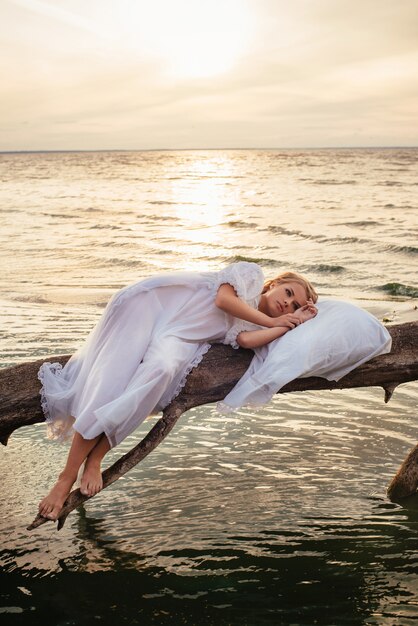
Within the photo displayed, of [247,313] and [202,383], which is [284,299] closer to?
[247,313]

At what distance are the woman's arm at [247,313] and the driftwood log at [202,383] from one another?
8.5 inches

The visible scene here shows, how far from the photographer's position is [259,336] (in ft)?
14.9

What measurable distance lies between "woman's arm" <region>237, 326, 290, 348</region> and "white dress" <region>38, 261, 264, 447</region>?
4.4 inches

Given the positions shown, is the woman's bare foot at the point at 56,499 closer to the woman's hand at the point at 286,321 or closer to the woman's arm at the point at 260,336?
the woman's arm at the point at 260,336

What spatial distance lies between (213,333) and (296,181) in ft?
167

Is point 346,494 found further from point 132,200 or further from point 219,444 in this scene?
point 132,200

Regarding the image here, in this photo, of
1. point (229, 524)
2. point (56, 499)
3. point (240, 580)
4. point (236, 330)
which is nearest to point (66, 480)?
point (56, 499)

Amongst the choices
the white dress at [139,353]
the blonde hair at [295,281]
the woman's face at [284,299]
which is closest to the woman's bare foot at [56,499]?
the white dress at [139,353]

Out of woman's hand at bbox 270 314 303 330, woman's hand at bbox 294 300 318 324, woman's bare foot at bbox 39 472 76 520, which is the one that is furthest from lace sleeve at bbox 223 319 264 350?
woman's bare foot at bbox 39 472 76 520

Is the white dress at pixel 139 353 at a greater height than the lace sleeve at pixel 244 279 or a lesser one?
lesser

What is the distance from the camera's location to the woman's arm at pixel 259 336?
14.9 ft

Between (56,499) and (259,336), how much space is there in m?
1.43

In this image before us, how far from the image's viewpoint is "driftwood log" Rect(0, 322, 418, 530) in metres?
4.21

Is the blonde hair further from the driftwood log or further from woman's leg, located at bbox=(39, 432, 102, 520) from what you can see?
woman's leg, located at bbox=(39, 432, 102, 520)
